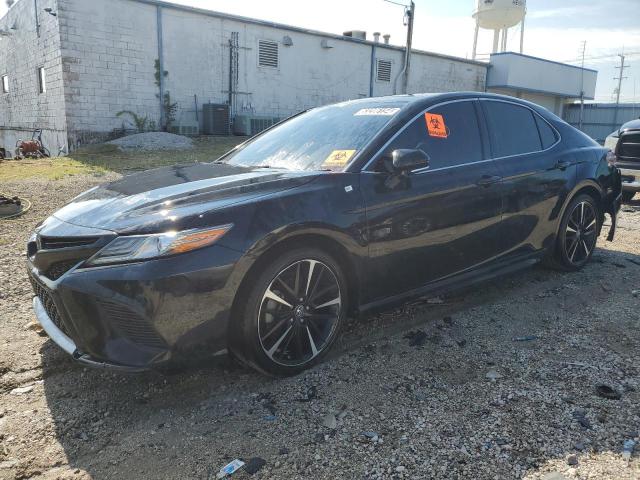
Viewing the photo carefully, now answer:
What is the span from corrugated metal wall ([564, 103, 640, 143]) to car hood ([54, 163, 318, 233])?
35960 mm

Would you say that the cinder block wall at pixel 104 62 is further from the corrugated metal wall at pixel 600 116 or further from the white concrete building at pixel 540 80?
the corrugated metal wall at pixel 600 116

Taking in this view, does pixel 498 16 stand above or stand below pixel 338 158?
above

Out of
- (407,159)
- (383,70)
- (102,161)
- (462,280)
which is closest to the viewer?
(407,159)

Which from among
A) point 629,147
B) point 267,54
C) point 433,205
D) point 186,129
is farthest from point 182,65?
point 433,205

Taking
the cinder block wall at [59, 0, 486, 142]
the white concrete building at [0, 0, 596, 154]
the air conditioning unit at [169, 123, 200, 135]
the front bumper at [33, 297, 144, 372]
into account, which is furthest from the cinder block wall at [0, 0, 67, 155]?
the front bumper at [33, 297, 144, 372]

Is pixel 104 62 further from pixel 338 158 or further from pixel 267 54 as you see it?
pixel 338 158

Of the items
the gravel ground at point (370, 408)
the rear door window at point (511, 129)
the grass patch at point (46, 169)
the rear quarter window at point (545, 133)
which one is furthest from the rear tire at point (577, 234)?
the grass patch at point (46, 169)

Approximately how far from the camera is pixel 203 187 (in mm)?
2916

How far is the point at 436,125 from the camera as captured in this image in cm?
369

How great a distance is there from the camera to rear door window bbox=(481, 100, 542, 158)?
4094 millimetres

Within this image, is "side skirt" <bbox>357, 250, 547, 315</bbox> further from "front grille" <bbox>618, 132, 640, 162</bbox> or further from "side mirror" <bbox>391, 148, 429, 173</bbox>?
"front grille" <bbox>618, 132, 640, 162</bbox>

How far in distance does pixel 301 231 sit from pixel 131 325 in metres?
1.01

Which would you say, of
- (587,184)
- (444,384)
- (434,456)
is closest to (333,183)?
(444,384)

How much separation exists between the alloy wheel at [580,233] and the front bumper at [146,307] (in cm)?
362
